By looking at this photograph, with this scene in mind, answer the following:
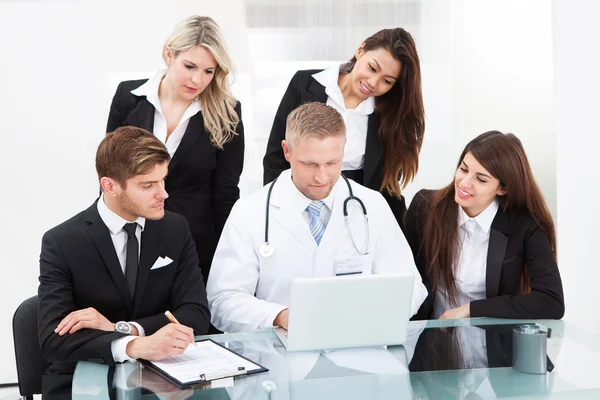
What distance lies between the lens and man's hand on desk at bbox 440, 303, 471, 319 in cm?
240

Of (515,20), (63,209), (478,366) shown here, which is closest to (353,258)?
(478,366)

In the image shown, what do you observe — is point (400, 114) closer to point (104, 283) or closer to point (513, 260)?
point (513, 260)

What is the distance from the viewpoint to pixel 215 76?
2801 mm

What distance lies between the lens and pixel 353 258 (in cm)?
247

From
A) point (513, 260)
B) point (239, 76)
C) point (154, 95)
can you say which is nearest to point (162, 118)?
point (154, 95)

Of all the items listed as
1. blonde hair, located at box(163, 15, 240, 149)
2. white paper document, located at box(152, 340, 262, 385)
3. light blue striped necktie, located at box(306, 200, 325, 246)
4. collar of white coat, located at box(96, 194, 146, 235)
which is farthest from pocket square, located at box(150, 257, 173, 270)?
blonde hair, located at box(163, 15, 240, 149)

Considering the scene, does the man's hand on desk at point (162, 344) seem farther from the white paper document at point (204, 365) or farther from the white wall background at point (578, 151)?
the white wall background at point (578, 151)

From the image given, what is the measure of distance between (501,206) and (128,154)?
1.43 m

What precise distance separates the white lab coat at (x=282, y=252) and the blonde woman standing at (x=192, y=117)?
13.7 inches

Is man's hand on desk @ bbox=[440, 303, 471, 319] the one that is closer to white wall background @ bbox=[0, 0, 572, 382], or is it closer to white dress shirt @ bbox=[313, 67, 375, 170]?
white dress shirt @ bbox=[313, 67, 375, 170]

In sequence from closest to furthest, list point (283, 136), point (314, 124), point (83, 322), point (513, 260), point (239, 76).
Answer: point (83, 322) < point (314, 124) < point (513, 260) < point (283, 136) < point (239, 76)

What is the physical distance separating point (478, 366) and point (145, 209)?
3.57 feet

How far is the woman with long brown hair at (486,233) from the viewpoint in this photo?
265cm

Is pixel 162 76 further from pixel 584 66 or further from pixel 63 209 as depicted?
pixel 584 66
